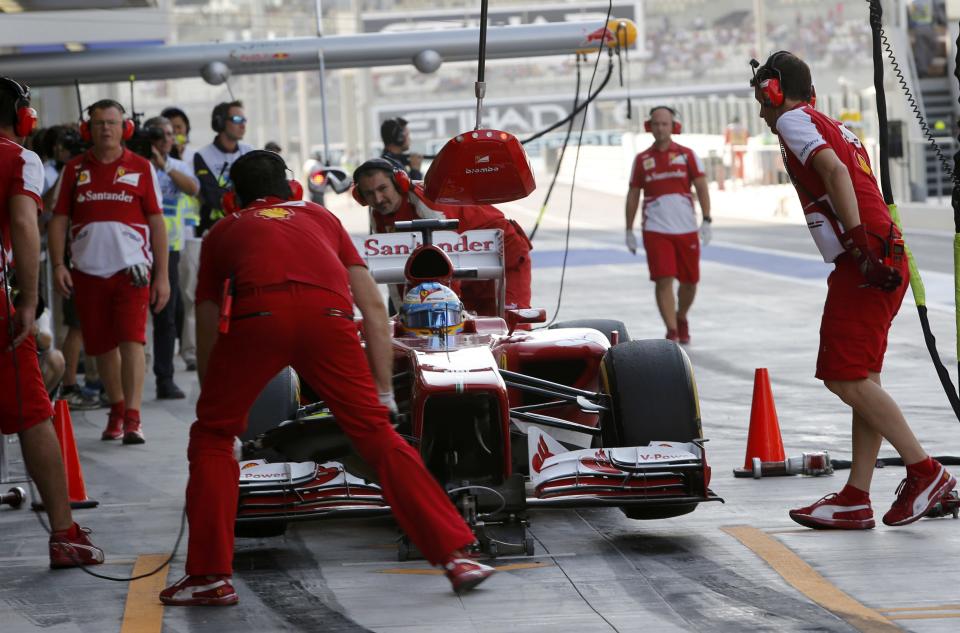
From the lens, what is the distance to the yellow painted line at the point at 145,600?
16.9 ft

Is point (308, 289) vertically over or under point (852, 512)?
over

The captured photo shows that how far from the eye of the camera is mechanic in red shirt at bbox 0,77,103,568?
6.04m

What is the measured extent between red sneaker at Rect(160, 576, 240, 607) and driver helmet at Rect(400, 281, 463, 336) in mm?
1802

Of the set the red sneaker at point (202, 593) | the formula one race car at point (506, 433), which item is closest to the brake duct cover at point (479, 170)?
the formula one race car at point (506, 433)

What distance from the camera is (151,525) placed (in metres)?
6.93

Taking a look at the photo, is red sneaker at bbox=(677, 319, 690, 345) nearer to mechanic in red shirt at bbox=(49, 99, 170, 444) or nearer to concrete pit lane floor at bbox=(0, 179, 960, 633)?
concrete pit lane floor at bbox=(0, 179, 960, 633)

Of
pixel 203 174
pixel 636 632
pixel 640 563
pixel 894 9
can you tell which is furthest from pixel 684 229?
pixel 894 9

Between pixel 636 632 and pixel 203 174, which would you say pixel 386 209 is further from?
pixel 203 174

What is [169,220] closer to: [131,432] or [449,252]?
[131,432]

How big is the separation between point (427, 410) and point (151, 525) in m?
1.70

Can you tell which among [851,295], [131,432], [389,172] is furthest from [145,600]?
[131,432]

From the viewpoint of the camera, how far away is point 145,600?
5.49 m

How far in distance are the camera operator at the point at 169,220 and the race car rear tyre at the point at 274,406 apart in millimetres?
3830

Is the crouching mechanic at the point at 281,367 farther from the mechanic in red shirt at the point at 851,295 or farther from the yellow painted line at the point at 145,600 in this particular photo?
the mechanic in red shirt at the point at 851,295
